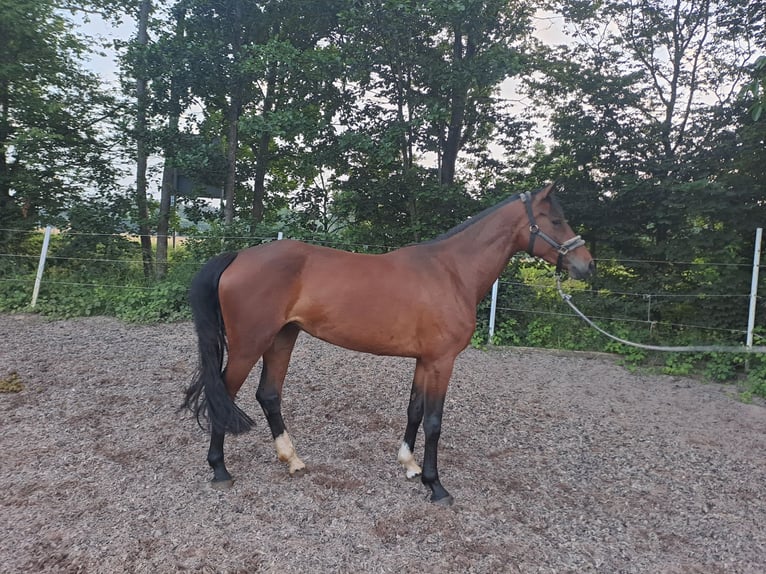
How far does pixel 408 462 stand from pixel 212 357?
1473 millimetres

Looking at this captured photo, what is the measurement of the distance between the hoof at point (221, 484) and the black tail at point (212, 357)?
33cm

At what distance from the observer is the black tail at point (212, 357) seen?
2.57 metres

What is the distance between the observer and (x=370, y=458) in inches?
122

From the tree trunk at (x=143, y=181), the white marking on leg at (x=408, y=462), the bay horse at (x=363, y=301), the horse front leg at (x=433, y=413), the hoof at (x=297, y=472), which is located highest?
the tree trunk at (x=143, y=181)

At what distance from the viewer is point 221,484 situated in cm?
262

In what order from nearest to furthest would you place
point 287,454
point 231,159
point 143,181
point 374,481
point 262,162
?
1. point 374,481
2. point 287,454
3. point 231,159
4. point 143,181
5. point 262,162

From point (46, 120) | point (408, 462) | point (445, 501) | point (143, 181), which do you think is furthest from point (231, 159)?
point (445, 501)

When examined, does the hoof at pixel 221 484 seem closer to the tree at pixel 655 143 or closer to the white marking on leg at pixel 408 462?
the white marking on leg at pixel 408 462

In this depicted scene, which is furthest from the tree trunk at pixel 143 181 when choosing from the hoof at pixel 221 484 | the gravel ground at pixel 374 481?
the hoof at pixel 221 484

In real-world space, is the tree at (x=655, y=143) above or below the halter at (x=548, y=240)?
above

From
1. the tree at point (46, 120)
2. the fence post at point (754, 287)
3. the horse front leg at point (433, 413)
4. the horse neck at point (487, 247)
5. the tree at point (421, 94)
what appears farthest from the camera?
the tree at point (46, 120)

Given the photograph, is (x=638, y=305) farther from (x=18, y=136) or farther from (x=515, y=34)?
(x=18, y=136)

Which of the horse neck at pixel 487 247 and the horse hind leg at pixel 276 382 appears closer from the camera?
the horse neck at pixel 487 247

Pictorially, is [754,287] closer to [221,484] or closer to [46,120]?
[221,484]
